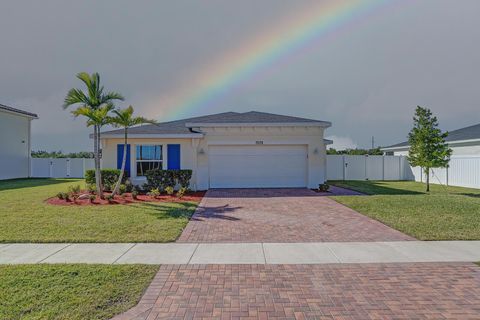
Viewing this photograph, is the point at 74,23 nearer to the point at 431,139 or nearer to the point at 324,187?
the point at 324,187

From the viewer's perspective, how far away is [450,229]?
7.46m

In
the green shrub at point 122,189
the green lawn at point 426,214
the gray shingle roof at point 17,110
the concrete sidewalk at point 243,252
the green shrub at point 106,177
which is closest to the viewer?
the concrete sidewalk at point 243,252

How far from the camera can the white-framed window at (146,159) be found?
50.3 ft

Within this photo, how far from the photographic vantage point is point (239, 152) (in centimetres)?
1611

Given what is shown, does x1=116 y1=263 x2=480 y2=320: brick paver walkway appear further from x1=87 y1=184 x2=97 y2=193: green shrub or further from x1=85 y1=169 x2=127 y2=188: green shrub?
x1=85 y1=169 x2=127 y2=188: green shrub

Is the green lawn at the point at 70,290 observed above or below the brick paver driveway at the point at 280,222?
below

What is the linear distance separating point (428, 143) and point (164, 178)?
14599 millimetres

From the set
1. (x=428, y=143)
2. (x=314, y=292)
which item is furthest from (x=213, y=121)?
(x=314, y=292)

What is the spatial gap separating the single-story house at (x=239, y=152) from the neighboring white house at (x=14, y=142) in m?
12.7

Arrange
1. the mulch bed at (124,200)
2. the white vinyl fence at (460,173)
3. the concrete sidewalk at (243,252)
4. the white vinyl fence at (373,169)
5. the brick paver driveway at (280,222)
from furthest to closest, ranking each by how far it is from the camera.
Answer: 1. the white vinyl fence at (373,169)
2. the white vinyl fence at (460,173)
3. the mulch bed at (124,200)
4. the brick paver driveway at (280,222)
5. the concrete sidewalk at (243,252)

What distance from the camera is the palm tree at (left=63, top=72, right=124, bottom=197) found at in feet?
38.6

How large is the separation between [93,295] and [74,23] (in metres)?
15.6

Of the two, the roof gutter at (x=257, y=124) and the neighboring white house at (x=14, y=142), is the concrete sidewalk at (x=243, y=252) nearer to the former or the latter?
the roof gutter at (x=257, y=124)

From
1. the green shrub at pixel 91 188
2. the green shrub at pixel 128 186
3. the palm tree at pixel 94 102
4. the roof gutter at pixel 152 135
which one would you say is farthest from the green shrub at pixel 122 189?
the roof gutter at pixel 152 135
